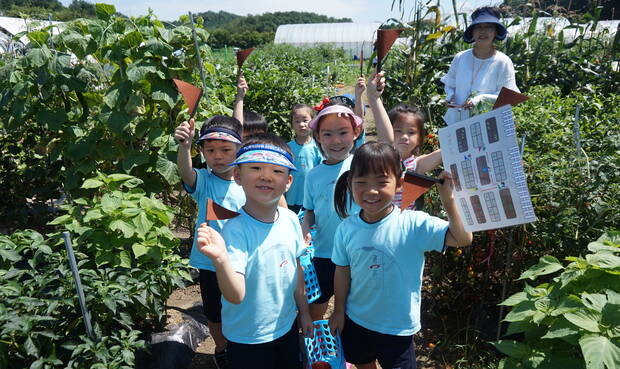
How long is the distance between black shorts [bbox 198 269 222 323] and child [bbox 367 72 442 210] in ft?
3.53

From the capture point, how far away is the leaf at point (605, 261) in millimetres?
1388

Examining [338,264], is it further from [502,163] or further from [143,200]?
[143,200]

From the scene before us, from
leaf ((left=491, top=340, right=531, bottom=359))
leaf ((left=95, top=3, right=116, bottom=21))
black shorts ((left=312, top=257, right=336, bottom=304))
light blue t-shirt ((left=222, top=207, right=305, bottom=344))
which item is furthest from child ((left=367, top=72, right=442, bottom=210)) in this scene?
leaf ((left=95, top=3, right=116, bottom=21))

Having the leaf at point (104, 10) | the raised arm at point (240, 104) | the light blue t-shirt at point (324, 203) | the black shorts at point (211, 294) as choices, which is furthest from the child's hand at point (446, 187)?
the leaf at point (104, 10)

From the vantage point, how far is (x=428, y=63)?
6.01 metres

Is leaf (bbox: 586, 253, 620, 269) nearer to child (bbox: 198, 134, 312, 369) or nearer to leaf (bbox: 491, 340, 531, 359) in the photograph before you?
leaf (bbox: 491, 340, 531, 359)

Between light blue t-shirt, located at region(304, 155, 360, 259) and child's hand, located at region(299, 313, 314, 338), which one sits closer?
child's hand, located at region(299, 313, 314, 338)

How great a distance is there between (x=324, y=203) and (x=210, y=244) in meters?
0.99

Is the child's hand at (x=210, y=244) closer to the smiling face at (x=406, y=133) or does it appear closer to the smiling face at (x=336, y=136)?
the smiling face at (x=336, y=136)

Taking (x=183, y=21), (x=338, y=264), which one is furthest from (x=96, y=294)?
(x=183, y=21)

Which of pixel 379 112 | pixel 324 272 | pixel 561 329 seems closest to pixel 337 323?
pixel 324 272

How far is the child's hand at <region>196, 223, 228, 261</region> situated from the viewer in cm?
147

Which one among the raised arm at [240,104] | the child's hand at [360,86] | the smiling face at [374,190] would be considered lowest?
the smiling face at [374,190]

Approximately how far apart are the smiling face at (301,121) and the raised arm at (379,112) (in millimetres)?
950
